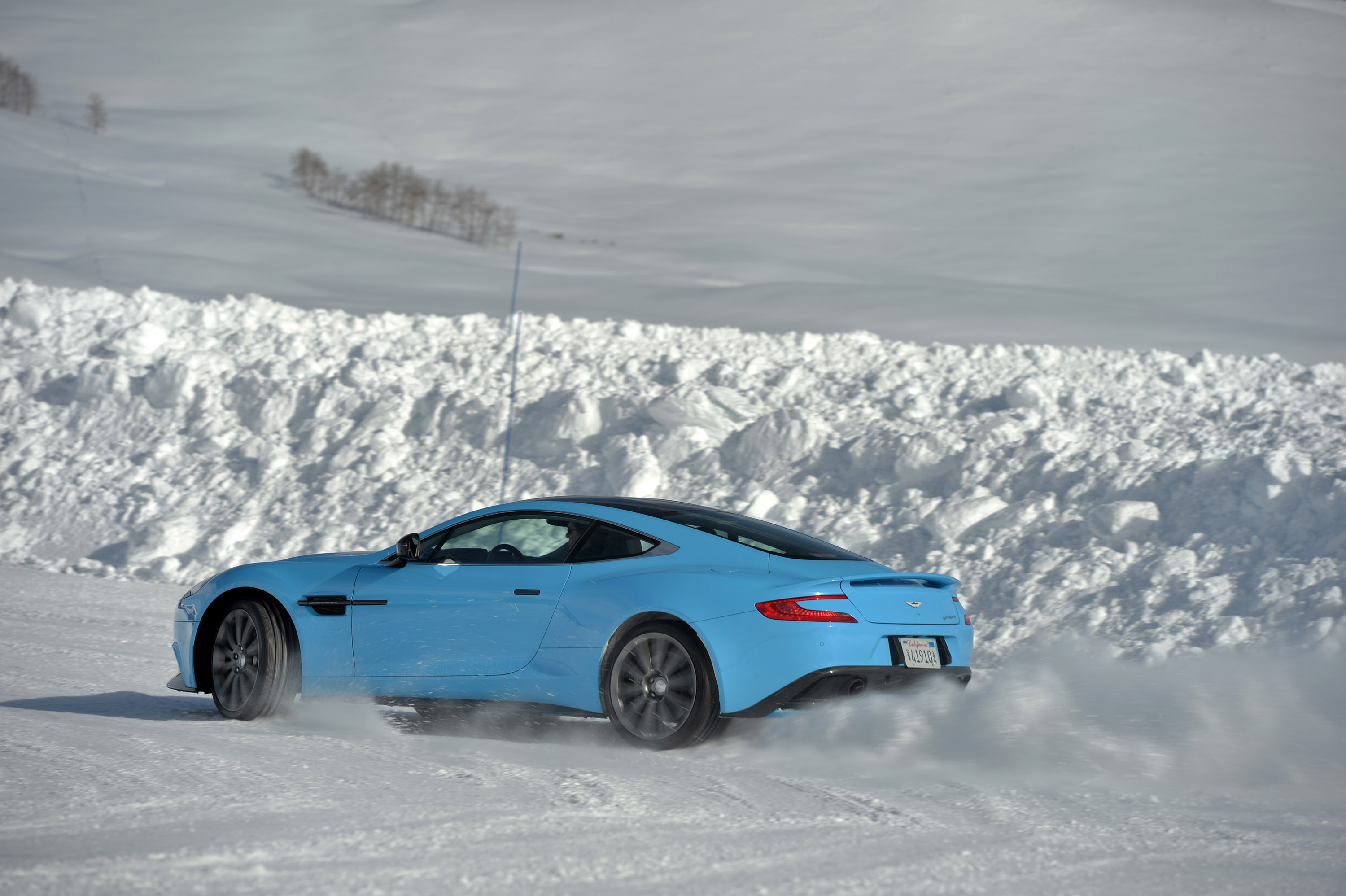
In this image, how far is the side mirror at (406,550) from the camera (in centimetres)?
646

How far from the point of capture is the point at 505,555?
635cm

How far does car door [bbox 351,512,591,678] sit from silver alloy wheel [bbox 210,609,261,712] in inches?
24.7

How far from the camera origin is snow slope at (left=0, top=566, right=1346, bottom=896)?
149 inches

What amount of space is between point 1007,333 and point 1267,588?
10.9m

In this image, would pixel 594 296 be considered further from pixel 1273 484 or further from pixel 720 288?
pixel 1273 484

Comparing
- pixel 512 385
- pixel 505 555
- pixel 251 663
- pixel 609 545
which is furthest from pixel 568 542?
pixel 512 385

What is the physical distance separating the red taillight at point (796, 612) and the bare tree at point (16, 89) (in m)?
60.0

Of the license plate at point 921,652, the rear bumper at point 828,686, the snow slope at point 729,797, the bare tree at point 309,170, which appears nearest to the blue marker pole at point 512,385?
the snow slope at point 729,797

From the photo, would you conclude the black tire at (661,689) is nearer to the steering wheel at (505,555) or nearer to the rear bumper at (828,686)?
the rear bumper at (828,686)

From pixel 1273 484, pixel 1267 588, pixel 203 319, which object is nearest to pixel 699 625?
pixel 1267 588

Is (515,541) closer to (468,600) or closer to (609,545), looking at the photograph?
Answer: (468,600)

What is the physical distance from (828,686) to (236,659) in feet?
10.6

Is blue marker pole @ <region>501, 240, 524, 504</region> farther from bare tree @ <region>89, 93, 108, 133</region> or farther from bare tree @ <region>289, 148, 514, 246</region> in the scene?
bare tree @ <region>89, 93, 108, 133</region>

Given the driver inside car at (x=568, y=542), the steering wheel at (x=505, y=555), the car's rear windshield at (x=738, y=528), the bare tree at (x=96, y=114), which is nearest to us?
the car's rear windshield at (x=738, y=528)
